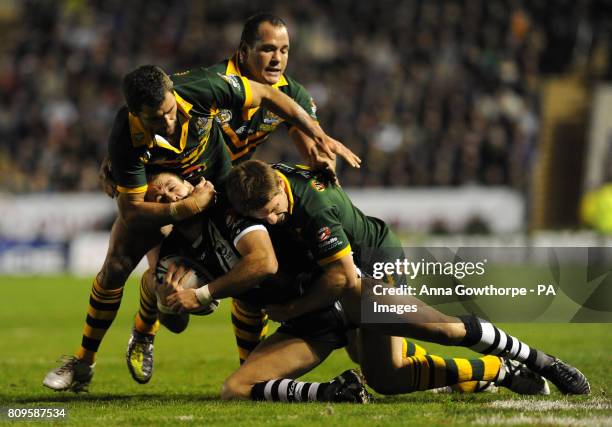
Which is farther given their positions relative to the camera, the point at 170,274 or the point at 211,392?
the point at 211,392

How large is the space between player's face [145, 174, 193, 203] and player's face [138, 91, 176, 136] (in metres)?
0.40

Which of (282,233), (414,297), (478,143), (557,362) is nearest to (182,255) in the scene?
(282,233)

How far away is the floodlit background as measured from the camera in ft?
81.8

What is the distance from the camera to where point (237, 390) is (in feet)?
24.0

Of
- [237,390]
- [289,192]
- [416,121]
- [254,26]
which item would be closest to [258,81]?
[254,26]

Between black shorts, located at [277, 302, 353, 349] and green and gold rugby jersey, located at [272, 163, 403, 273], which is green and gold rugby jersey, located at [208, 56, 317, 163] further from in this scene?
black shorts, located at [277, 302, 353, 349]

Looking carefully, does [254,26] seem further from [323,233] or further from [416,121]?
[416,121]

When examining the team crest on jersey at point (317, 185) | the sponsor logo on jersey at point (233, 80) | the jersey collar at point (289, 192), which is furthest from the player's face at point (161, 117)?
the team crest on jersey at point (317, 185)

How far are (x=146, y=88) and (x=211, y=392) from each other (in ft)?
8.17

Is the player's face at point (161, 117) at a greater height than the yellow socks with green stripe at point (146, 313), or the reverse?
the player's face at point (161, 117)

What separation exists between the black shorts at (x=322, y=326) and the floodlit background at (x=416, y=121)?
15.8 meters

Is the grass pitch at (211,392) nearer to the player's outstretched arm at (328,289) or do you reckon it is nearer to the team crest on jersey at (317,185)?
the player's outstretched arm at (328,289)

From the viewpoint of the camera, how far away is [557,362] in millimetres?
7312

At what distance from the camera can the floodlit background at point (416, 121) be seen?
24938mm
